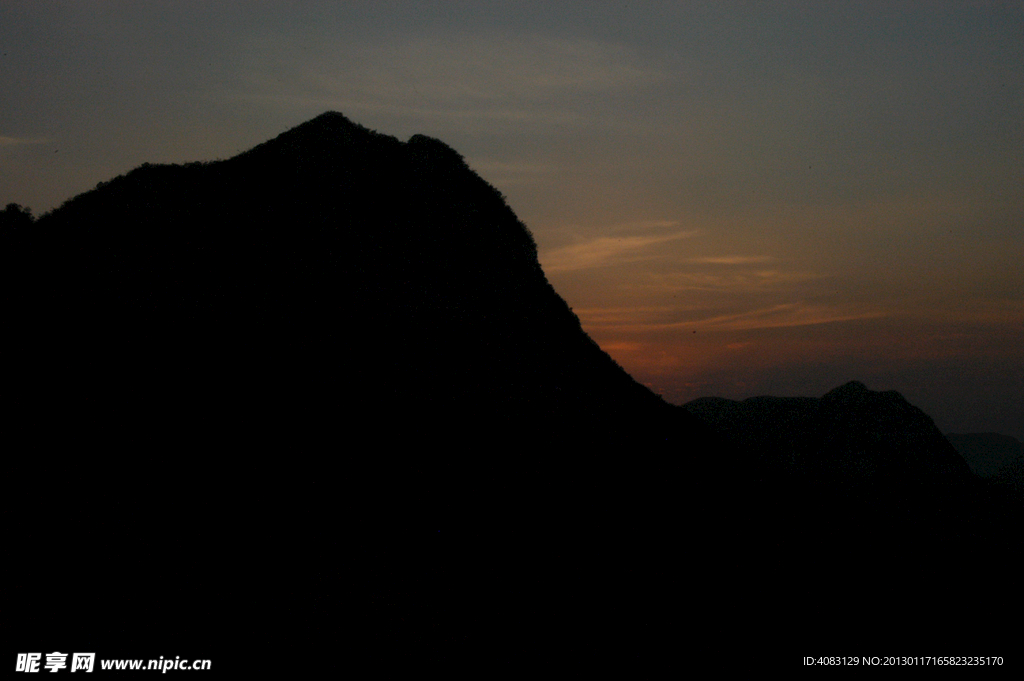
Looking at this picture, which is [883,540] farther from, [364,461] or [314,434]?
[314,434]

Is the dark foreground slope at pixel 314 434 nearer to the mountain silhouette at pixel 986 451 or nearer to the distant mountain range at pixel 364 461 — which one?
the distant mountain range at pixel 364 461

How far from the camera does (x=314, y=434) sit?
15758mm

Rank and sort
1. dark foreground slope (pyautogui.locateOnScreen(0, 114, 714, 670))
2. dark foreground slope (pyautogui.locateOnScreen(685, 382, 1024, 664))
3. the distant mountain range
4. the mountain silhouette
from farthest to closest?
the mountain silhouette < dark foreground slope (pyautogui.locateOnScreen(685, 382, 1024, 664)) < the distant mountain range < dark foreground slope (pyautogui.locateOnScreen(0, 114, 714, 670))

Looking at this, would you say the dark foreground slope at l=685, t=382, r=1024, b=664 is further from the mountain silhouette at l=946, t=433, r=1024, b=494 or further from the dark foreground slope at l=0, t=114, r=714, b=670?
the mountain silhouette at l=946, t=433, r=1024, b=494

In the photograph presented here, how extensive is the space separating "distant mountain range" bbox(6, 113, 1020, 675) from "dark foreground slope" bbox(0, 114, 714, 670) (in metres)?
0.06

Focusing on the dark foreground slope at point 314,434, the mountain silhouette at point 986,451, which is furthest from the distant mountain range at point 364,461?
the mountain silhouette at point 986,451

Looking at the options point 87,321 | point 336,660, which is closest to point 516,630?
point 336,660

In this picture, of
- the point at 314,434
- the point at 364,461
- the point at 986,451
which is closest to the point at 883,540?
the point at 364,461

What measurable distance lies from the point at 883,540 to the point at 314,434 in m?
18.7

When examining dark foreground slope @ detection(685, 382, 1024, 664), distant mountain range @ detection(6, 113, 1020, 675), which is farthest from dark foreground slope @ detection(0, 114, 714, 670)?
dark foreground slope @ detection(685, 382, 1024, 664)

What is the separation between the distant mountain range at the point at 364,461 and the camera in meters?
13.0

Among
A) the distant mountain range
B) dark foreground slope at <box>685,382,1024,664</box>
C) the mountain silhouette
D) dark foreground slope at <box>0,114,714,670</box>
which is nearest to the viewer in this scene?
dark foreground slope at <box>0,114,714,670</box>

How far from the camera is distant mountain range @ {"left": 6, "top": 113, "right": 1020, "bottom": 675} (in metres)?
13.0

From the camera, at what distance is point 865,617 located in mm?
17891
